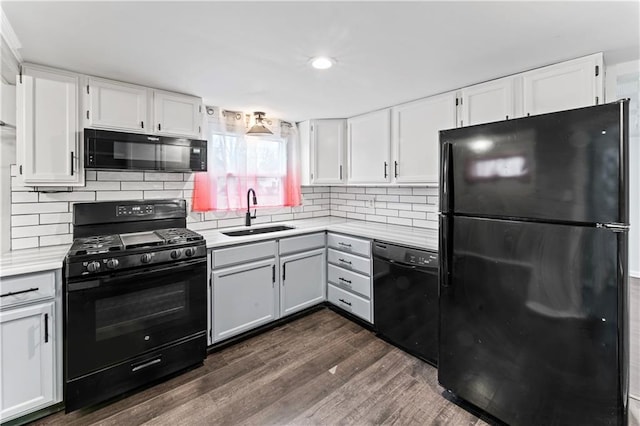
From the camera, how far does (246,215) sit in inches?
130

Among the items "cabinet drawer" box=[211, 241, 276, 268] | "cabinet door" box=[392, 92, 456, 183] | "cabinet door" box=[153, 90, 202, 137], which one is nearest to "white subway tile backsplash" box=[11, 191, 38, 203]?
"cabinet door" box=[153, 90, 202, 137]

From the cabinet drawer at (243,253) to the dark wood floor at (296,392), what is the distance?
0.76m

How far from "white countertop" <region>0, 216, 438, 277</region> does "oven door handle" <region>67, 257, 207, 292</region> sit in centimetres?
16

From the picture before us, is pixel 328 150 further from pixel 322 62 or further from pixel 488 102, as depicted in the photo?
pixel 488 102

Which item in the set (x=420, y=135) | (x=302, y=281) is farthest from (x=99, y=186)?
(x=420, y=135)

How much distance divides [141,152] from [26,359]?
1.46 m

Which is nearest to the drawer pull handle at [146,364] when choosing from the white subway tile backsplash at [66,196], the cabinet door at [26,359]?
the cabinet door at [26,359]

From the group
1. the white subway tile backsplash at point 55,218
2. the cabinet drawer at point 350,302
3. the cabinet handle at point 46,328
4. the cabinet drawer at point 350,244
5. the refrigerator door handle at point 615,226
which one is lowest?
the cabinet drawer at point 350,302

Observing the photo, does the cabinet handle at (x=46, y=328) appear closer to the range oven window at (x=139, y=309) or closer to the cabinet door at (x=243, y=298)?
the range oven window at (x=139, y=309)

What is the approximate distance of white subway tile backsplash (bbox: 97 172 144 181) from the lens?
7.99ft

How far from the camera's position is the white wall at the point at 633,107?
2051 millimetres

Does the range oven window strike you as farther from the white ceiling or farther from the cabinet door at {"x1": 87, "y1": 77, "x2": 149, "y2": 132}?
the white ceiling

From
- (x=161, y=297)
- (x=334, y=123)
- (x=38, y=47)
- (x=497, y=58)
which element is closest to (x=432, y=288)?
(x=497, y=58)

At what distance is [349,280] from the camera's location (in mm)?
3018
